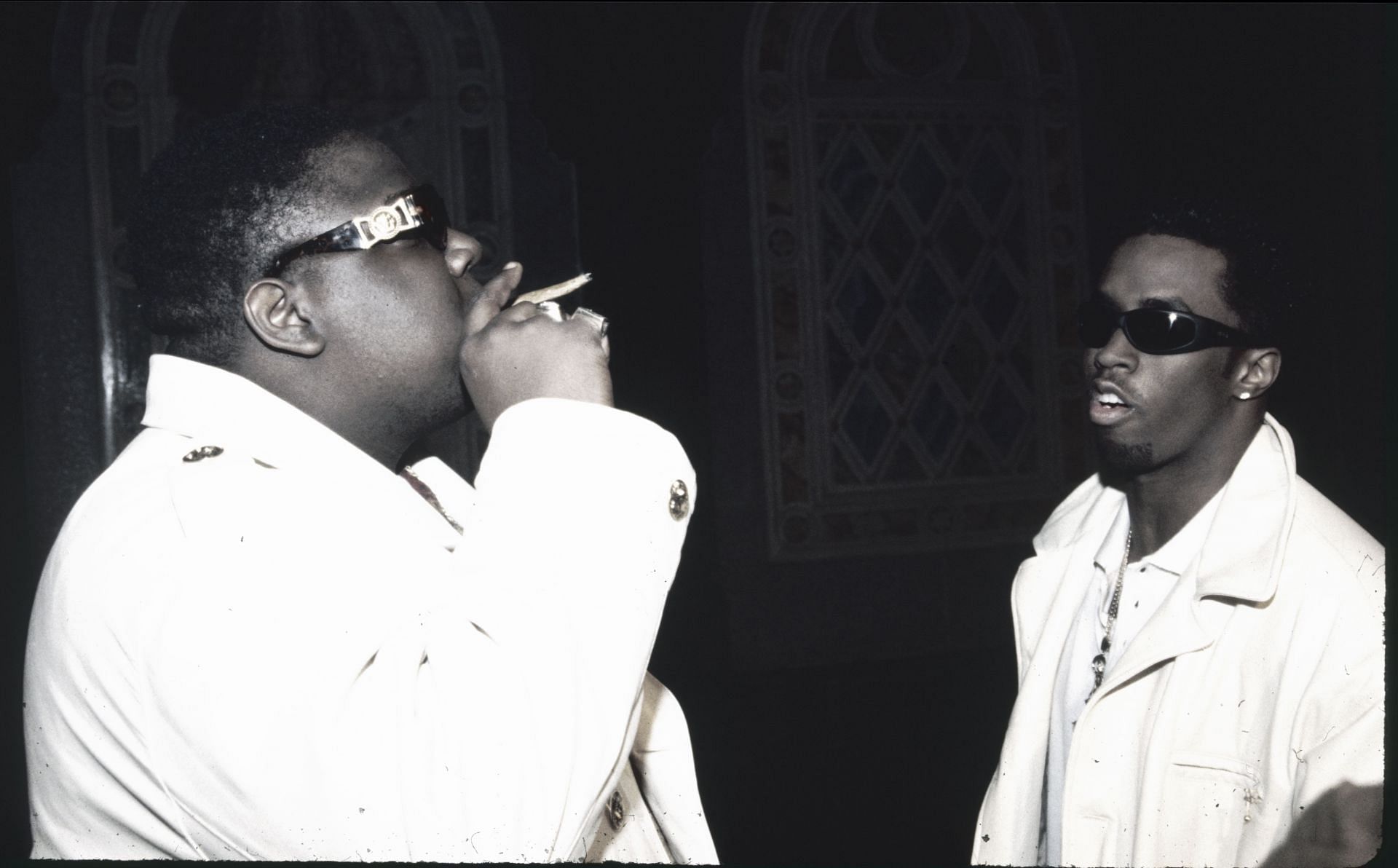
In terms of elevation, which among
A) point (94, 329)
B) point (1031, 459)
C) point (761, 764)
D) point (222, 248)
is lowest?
point (761, 764)

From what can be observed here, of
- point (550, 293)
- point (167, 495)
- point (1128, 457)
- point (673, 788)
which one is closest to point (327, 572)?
point (167, 495)

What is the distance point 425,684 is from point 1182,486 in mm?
1464

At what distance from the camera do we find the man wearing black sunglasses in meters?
1.62

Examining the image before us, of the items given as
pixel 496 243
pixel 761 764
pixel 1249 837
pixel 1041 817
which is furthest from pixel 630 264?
pixel 1249 837

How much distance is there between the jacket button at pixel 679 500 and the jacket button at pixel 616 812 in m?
0.46

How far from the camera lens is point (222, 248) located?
54.1 inches

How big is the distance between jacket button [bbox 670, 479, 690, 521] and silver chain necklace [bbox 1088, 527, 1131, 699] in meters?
1.10

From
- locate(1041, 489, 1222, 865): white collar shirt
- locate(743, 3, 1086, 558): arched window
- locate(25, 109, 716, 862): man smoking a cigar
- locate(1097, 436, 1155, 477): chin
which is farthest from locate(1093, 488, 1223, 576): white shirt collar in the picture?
locate(743, 3, 1086, 558): arched window

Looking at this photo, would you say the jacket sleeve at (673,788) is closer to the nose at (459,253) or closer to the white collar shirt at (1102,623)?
the nose at (459,253)

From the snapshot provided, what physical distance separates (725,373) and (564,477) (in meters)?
4.38

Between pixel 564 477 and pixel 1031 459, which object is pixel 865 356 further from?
pixel 564 477

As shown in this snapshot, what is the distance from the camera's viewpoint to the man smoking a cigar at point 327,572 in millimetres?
1016

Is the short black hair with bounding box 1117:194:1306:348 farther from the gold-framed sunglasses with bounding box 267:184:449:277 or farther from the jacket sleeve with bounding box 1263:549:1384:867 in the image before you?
the gold-framed sunglasses with bounding box 267:184:449:277

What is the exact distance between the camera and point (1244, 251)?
199cm
